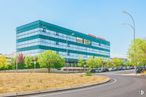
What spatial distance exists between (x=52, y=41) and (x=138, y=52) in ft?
192

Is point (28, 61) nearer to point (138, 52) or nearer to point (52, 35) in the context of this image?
point (52, 35)

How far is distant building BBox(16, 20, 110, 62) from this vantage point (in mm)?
121312

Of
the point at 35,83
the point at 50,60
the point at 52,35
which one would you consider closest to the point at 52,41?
the point at 52,35

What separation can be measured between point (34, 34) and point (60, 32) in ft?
46.2

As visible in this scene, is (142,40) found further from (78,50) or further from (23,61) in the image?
(78,50)

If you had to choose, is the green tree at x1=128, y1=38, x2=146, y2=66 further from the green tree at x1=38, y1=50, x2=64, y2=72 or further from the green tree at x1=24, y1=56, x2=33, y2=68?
the green tree at x1=24, y1=56, x2=33, y2=68

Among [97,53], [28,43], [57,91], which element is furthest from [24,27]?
[57,91]

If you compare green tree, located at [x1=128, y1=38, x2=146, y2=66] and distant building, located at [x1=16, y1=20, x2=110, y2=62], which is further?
distant building, located at [x1=16, y1=20, x2=110, y2=62]

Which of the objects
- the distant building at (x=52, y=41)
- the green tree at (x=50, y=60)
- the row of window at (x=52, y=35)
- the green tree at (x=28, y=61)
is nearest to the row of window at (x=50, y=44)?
the distant building at (x=52, y=41)

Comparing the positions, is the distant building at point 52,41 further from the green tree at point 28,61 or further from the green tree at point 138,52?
the green tree at point 138,52

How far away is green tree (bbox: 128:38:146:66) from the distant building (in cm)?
3853

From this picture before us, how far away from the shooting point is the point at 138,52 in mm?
72688

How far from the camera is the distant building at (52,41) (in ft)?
398

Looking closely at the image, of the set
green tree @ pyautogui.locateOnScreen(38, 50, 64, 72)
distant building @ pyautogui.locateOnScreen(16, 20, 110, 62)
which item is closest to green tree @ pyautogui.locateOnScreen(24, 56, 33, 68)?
distant building @ pyautogui.locateOnScreen(16, 20, 110, 62)
